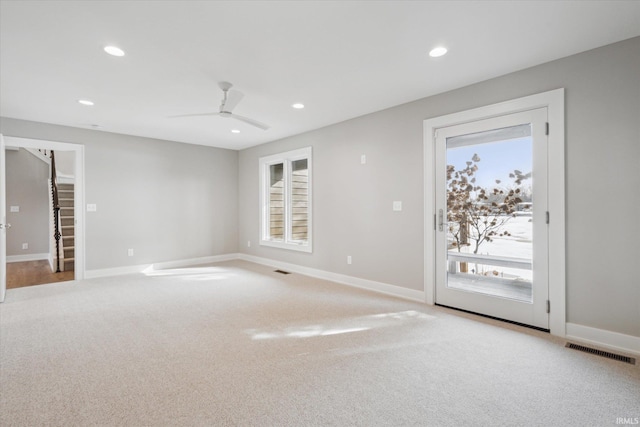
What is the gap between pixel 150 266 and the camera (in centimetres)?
578

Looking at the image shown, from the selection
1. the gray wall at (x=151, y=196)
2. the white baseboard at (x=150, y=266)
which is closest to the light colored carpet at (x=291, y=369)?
the white baseboard at (x=150, y=266)

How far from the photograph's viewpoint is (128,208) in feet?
18.1

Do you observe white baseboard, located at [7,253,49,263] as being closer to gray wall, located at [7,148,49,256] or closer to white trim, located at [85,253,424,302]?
gray wall, located at [7,148,49,256]

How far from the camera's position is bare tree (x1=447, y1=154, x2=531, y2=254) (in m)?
3.11

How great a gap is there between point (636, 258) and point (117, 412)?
382 centimetres

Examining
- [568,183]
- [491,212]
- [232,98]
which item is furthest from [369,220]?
[232,98]

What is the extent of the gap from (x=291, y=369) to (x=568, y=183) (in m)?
2.86

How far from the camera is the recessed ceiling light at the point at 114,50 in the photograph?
2582 mm

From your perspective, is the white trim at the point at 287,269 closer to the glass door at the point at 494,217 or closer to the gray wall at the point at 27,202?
the glass door at the point at 494,217

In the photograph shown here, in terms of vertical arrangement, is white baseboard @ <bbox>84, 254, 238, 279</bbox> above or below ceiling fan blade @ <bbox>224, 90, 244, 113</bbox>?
below

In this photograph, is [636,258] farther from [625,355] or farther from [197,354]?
[197,354]

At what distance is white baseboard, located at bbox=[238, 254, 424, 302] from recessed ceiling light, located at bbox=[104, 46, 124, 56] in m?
3.81

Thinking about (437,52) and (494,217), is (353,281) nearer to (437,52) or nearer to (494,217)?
(494,217)

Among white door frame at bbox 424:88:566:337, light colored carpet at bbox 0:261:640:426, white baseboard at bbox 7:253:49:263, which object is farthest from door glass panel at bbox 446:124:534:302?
white baseboard at bbox 7:253:49:263
